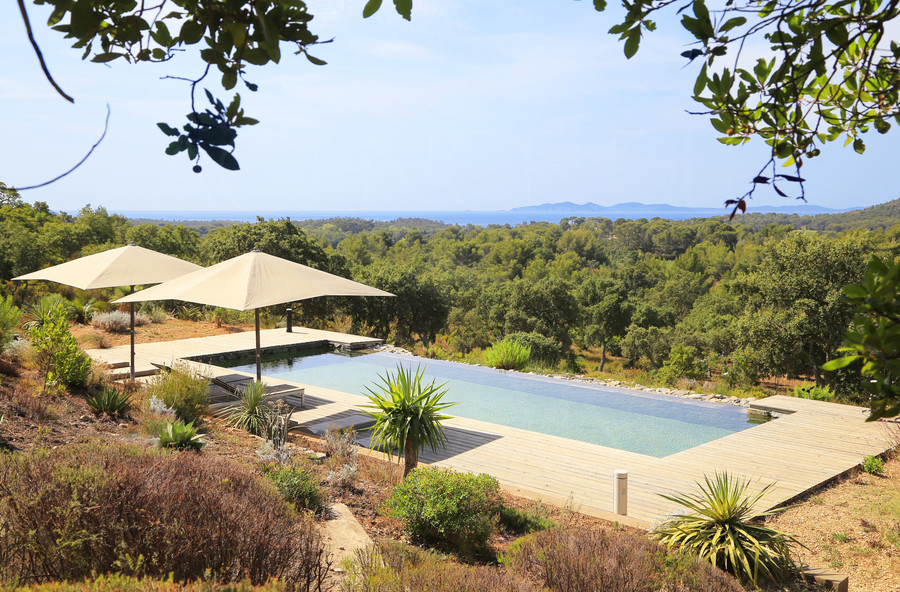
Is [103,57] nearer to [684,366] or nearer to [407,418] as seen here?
[407,418]

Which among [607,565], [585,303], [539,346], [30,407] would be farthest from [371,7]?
[585,303]

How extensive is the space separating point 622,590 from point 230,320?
1422 cm

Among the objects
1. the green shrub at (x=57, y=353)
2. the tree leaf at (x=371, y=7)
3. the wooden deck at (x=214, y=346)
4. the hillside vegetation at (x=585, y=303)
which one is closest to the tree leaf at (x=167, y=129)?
the tree leaf at (x=371, y=7)

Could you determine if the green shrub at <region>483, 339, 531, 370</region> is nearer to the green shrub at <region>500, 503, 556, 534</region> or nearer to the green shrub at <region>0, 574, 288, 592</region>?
the green shrub at <region>500, 503, 556, 534</region>

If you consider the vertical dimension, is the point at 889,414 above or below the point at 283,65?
below

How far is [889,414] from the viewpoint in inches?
45.5

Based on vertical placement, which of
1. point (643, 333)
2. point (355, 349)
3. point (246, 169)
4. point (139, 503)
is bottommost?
point (643, 333)

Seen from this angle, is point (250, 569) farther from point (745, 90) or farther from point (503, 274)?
point (503, 274)

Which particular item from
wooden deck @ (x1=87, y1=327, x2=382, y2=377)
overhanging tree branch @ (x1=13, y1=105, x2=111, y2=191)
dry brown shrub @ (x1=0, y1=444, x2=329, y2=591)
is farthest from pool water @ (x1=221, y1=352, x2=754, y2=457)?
overhanging tree branch @ (x1=13, y1=105, x2=111, y2=191)

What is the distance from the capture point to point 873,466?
6.21 meters

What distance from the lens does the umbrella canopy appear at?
8070 mm

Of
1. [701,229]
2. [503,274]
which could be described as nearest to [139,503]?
[503,274]

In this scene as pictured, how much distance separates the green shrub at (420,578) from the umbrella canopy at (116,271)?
6.42m

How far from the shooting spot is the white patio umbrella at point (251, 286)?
7.14 m
